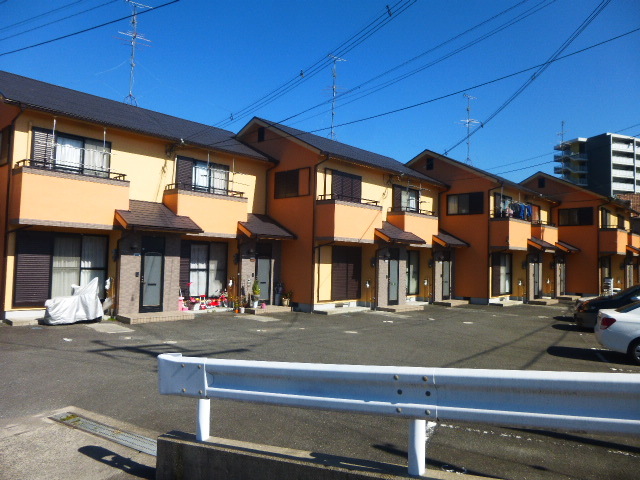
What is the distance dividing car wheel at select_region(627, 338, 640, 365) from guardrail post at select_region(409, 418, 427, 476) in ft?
30.2

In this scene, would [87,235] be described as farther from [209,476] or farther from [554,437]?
[554,437]

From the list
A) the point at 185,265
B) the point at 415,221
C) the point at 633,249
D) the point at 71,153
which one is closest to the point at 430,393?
the point at 71,153

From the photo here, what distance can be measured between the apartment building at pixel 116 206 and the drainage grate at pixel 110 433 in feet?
29.9

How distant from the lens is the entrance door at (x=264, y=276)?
63.6 feet

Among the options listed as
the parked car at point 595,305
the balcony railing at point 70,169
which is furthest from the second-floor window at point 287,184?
the parked car at point 595,305

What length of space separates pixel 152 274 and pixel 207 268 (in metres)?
2.91

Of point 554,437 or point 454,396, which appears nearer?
point 454,396

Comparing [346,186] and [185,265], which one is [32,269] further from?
[346,186]

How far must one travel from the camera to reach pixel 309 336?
12.9 m

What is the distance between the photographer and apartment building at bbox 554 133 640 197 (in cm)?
7631

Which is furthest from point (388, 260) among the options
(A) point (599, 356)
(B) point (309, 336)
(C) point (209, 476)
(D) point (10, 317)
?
(C) point (209, 476)

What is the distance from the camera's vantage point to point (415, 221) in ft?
75.3

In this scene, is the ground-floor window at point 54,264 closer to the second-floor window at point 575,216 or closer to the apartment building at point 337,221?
the apartment building at point 337,221

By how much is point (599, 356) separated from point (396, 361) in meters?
5.32
